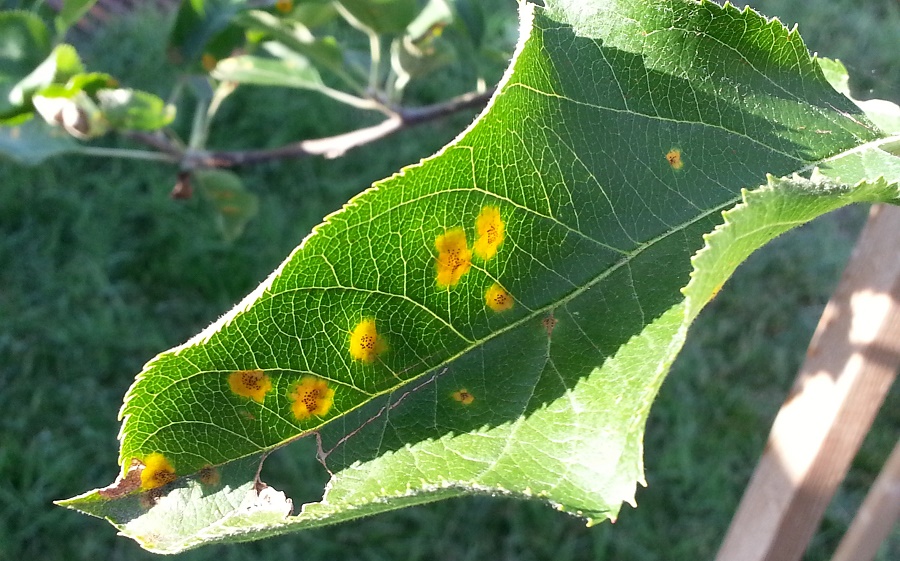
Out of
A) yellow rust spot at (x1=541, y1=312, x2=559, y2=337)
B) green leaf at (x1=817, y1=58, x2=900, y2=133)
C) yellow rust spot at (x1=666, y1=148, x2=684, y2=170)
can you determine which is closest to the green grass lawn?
green leaf at (x1=817, y1=58, x2=900, y2=133)

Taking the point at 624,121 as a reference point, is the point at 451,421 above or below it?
below

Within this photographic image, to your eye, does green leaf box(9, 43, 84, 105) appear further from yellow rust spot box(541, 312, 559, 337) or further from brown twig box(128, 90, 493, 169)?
yellow rust spot box(541, 312, 559, 337)

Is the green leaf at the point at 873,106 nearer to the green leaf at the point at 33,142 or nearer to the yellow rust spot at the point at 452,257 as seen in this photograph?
the yellow rust spot at the point at 452,257

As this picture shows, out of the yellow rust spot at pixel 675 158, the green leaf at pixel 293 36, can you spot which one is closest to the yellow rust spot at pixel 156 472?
the yellow rust spot at pixel 675 158

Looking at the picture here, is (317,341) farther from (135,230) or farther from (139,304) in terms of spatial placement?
(135,230)

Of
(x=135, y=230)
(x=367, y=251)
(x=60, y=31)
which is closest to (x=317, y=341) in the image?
(x=367, y=251)

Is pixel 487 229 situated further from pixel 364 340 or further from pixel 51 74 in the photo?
pixel 51 74
